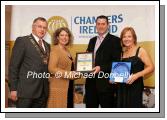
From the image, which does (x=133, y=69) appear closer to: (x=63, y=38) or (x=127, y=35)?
(x=127, y=35)

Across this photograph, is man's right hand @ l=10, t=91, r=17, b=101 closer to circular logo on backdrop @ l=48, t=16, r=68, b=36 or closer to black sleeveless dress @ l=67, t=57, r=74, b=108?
black sleeveless dress @ l=67, t=57, r=74, b=108

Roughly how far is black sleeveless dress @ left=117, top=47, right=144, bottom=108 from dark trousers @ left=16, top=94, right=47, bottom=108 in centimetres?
83

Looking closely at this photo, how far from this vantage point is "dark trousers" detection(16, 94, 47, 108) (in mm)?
3467

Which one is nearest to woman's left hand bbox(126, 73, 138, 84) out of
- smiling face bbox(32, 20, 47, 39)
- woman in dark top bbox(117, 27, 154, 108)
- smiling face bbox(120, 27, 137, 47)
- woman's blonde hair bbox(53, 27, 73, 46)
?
woman in dark top bbox(117, 27, 154, 108)

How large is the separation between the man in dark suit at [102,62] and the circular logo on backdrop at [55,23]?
1.20 feet

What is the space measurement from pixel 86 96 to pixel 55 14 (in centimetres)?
97

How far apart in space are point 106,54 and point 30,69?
2.78 ft

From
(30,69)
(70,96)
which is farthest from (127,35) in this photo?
(30,69)

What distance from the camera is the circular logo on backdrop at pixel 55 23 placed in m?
3.48

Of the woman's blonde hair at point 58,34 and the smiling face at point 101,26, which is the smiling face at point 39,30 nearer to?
the woman's blonde hair at point 58,34

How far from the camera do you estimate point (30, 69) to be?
11.3 feet

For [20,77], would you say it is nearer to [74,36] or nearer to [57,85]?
[57,85]

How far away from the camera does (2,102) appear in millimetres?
3521

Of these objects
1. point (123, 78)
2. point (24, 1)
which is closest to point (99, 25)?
point (123, 78)
